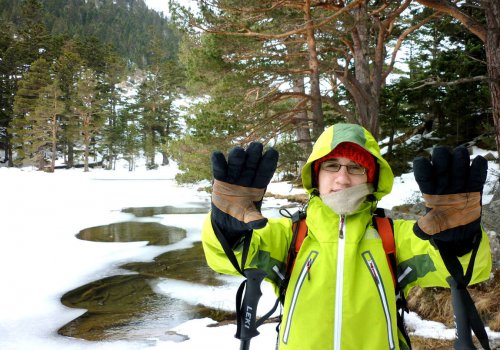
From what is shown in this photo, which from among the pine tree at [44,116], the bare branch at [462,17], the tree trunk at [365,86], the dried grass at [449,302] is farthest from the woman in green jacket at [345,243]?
the pine tree at [44,116]

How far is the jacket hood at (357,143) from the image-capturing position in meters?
1.89

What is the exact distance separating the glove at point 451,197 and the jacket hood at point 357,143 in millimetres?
381

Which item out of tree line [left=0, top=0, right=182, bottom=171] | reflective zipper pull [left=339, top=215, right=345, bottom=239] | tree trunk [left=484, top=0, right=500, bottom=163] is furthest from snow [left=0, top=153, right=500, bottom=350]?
tree line [left=0, top=0, right=182, bottom=171]

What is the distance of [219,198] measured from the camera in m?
1.75

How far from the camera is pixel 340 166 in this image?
6.51 feet

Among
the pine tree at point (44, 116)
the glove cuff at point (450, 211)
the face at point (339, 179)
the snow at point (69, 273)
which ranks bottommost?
the snow at point (69, 273)

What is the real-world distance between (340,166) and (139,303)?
5.06 m

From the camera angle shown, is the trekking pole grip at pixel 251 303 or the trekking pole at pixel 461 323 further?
the trekking pole grip at pixel 251 303

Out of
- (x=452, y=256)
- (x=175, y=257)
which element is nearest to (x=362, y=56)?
(x=175, y=257)

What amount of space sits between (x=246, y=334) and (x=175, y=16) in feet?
33.4

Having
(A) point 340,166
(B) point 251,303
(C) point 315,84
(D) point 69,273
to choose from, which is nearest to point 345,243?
(A) point 340,166

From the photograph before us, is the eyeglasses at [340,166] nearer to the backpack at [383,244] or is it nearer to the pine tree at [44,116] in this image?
the backpack at [383,244]

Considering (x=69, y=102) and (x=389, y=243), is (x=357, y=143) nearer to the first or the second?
(x=389, y=243)

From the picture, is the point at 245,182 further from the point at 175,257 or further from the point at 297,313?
the point at 175,257
